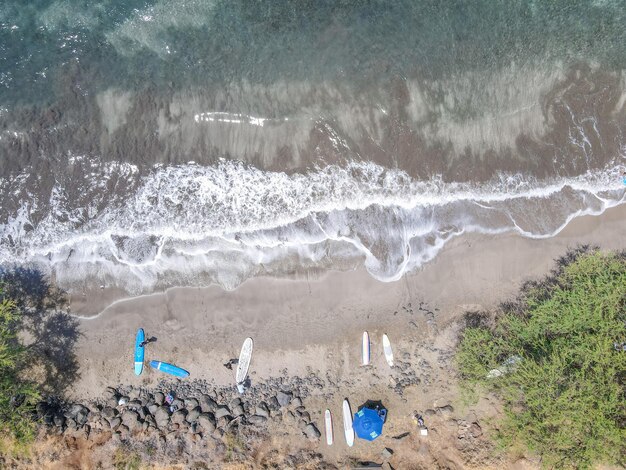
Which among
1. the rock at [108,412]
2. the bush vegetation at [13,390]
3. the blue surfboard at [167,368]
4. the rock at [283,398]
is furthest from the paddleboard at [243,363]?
the bush vegetation at [13,390]

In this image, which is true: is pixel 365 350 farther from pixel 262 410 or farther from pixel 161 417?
pixel 161 417

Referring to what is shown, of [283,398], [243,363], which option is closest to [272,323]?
[243,363]

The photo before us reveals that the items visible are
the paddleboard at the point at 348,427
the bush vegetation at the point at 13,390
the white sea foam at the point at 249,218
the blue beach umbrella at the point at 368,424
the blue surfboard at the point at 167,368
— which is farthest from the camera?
the white sea foam at the point at 249,218

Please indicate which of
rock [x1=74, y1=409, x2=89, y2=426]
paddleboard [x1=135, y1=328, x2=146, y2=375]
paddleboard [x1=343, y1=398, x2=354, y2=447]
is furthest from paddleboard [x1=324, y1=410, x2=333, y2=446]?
rock [x1=74, y1=409, x2=89, y2=426]

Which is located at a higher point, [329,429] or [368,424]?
[368,424]

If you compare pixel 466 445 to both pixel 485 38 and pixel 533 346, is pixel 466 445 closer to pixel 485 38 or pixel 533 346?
pixel 533 346

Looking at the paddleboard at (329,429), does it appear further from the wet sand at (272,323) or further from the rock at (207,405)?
the rock at (207,405)

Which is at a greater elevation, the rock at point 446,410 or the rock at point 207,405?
the rock at point 207,405
